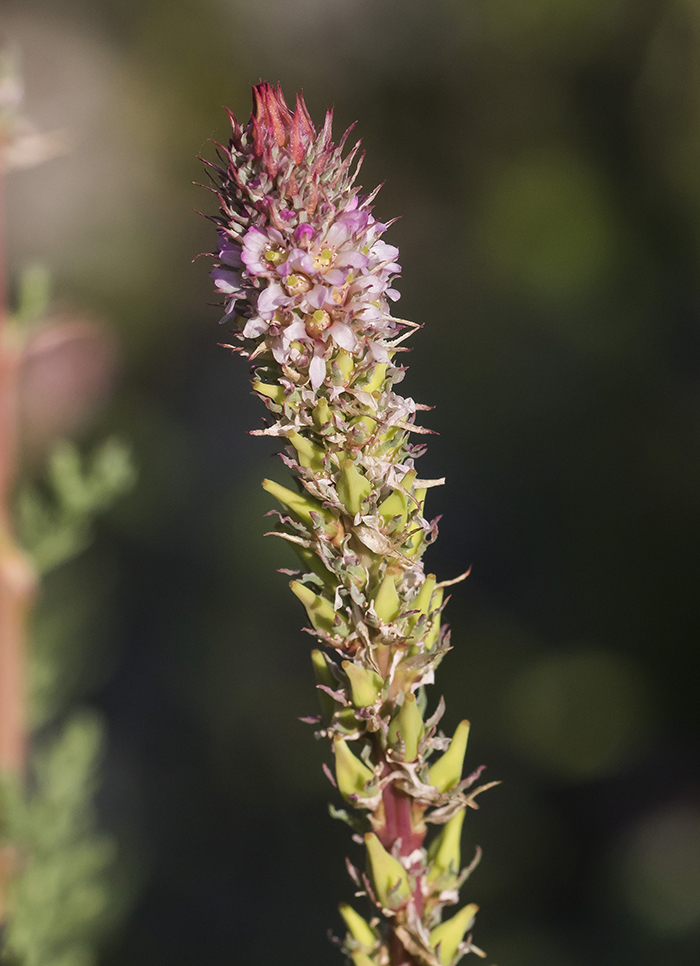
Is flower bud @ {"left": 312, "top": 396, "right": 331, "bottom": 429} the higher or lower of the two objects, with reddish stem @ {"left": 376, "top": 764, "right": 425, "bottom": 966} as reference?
higher

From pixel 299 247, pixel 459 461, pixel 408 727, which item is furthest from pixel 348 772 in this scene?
pixel 459 461

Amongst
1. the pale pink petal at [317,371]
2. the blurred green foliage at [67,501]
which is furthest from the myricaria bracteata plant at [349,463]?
the blurred green foliage at [67,501]

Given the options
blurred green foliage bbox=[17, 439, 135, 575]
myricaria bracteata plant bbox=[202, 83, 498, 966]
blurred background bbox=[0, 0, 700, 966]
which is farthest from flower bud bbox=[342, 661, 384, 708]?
blurred background bbox=[0, 0, 700, 966]

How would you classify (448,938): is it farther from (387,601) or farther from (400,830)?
(387,601)

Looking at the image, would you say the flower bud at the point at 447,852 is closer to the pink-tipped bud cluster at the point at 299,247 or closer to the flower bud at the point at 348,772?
the flower bud at the point at 348,772

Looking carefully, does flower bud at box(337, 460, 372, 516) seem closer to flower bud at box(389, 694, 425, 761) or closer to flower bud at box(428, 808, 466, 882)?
flower bud at box(389, 694, 425, 761)

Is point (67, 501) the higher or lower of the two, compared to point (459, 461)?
higher

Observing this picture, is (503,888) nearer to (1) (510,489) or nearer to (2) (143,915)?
(2) (143,915)
